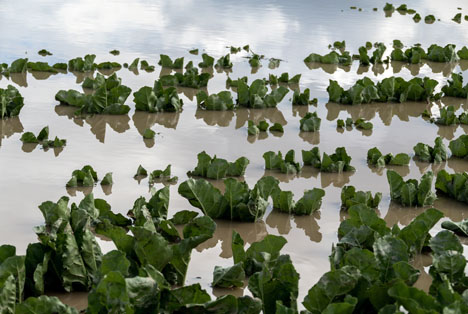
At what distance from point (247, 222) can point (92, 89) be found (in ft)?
14.3

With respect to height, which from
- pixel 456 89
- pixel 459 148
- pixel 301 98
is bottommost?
pixel 459 148

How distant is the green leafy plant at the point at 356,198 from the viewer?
5.44 metres

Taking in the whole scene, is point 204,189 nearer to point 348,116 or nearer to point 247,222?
point 247,222

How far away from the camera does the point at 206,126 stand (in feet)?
25.6

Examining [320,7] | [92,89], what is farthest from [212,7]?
[92,89]

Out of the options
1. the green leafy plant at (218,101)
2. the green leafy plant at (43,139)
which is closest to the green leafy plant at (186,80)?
the green leafy plant at (218,101)

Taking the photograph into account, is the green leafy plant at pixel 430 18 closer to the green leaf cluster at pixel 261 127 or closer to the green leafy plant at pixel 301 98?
the green leafy plant at pixel 301 98

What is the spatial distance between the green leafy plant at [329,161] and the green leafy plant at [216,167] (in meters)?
0.73

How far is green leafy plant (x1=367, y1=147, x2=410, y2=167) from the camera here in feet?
21.8

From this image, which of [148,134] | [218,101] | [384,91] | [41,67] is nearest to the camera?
[148,134]

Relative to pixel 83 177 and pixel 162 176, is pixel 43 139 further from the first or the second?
pixel 162 176

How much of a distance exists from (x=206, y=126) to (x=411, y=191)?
278 cm

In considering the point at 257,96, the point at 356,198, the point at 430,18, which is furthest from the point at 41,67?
the point at 430,18

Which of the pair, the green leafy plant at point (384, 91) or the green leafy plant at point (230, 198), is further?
the green leafy plant at point (384, 91)
